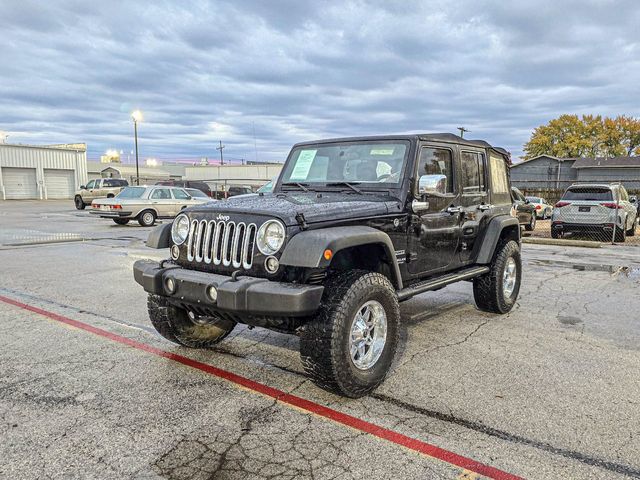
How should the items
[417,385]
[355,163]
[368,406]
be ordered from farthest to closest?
1. [355,163]
2. [417,385]
3. [368,406]

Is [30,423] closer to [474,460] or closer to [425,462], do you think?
[425,462]

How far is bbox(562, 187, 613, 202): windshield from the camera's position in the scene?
44.5 feet

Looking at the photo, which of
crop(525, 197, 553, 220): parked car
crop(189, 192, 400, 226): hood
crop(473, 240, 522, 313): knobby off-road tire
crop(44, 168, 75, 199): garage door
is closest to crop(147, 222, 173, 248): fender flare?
crop(189, 192, 400, 226): hood

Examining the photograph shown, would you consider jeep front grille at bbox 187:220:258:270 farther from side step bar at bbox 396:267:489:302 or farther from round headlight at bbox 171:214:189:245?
side step bar at bbox 396:267:489:302

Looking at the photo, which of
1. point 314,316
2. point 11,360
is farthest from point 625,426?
point 11,360

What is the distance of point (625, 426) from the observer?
10.0ft

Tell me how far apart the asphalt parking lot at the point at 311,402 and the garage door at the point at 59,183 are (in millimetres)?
44643

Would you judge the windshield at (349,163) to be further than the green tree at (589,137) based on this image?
No

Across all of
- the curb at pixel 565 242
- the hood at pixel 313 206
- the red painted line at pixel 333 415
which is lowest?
the curb at pixel 565 242

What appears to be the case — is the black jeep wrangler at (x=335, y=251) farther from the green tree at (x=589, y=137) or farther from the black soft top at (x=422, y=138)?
the green tree at (x=589, y=137)

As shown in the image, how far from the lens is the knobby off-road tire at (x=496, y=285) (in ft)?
18.3

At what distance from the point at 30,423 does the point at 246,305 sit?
1511 millimetres

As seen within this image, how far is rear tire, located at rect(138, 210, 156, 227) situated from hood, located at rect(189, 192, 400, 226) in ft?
47.6

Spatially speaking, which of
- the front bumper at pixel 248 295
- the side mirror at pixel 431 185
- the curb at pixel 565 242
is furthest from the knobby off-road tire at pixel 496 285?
the curb at pixel 565 242
